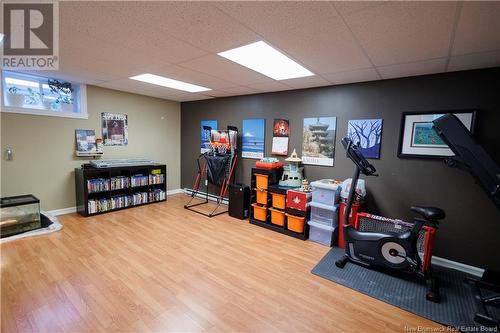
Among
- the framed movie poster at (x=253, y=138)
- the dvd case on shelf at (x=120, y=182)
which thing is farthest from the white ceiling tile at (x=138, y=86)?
the dvd case on shelf at (x=120, y=182)

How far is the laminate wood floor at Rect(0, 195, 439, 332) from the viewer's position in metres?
1.81

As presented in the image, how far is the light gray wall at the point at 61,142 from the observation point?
3547 millimetres

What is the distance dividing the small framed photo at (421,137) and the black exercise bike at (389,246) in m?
0.79

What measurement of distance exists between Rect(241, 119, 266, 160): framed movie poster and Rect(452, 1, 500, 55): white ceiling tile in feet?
9.35

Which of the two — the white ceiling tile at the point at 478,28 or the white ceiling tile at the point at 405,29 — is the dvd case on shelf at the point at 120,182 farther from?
the white ceiling tile at the point at 478,28

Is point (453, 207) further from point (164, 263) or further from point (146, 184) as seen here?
point (146, 184)

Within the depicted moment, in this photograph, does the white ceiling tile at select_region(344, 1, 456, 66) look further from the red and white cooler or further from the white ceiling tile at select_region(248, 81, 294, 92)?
the red and white cooler

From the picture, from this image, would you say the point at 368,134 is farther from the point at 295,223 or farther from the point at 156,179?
the point at 156,179

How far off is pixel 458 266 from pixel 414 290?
3.10 ft

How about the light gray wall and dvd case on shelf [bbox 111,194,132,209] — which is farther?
dvd case on shelf [bbox 111,194,132,209]

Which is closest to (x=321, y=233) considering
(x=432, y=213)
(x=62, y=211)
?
(x=432, y=213)

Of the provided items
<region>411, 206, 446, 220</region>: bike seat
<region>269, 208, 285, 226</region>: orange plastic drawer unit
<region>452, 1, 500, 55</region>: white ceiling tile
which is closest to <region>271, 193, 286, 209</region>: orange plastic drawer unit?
<region>269, 208, 285, 226</region>: orange plastic drawer unit

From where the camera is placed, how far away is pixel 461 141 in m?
2.18

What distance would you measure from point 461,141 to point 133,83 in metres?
4.46
